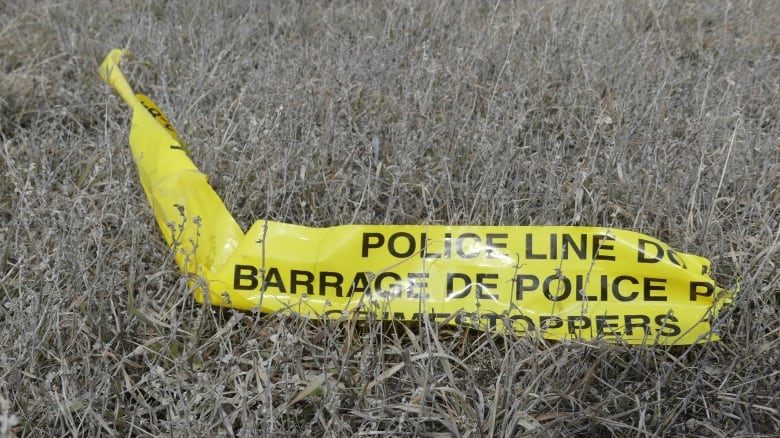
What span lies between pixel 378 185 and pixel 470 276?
1.82ft

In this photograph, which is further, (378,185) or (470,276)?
(378,185)

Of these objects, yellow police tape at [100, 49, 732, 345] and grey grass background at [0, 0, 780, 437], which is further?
yellow police tape at [100, 49, 732, 345]

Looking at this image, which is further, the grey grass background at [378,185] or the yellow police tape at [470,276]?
the yellow police tape at [470,276]

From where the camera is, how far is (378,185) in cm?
238

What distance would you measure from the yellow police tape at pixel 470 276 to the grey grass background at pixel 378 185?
0.07m

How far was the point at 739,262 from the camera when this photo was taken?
6.55 feet

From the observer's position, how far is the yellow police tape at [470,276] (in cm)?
186

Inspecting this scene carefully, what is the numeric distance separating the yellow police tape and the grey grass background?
0.07 m

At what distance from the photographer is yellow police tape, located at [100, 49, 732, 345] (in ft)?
6.09

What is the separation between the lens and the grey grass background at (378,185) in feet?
5.38

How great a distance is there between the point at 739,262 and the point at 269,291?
1.31 metres

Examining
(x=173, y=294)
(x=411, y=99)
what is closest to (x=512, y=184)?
(x=411, y=99)

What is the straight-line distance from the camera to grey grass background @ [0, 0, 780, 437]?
5.38 ft

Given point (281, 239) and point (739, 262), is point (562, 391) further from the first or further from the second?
point (281, 239)
